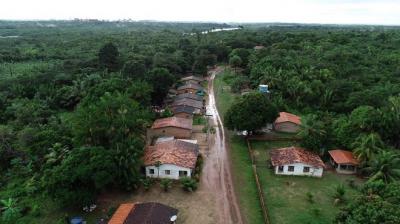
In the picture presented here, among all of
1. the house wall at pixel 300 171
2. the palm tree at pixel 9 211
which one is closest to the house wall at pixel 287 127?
the house wall at pixel 300 171

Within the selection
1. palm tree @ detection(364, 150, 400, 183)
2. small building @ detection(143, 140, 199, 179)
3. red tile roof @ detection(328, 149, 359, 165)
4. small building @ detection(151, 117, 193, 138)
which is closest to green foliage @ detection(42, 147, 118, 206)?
small building @ detection(143, 140, 199, 179)

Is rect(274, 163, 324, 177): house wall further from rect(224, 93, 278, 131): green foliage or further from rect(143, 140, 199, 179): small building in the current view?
rect(143, 140, 199, 179): small building

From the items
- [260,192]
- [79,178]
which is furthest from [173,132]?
[79,178]

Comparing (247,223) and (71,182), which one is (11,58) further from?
(247,223)

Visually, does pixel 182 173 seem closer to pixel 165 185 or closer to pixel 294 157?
pixel 165 185

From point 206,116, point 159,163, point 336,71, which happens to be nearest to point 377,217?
point 159,163
